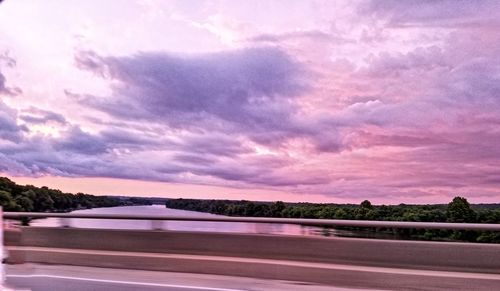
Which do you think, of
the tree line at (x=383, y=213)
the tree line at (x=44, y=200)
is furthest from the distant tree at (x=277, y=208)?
the tree line at (x=44, y=200)

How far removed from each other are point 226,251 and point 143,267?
5.62ft

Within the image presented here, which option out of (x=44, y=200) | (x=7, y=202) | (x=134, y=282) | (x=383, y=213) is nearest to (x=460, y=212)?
(x=383, y=213)

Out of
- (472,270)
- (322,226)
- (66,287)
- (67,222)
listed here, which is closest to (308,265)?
(322,226)

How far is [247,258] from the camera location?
44.4 feet

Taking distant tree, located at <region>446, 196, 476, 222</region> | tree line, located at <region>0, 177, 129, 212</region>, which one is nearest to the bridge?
tree line, located at <region>0, 177, 129, 212</region>

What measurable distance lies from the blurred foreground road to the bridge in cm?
2

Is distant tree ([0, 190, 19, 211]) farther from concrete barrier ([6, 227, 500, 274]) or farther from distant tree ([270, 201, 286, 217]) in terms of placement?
distant tree ([270, 201, 286, 217])

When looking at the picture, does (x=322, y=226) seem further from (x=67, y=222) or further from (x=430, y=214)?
(x=67, y=222)

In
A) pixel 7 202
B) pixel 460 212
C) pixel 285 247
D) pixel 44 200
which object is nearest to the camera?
pixel 285 247

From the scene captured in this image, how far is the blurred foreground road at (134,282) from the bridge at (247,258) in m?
0.02

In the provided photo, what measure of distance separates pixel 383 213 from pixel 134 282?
5.68 meters

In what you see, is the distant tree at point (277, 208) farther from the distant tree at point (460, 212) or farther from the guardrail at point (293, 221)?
the distant tree at point (460, 212)

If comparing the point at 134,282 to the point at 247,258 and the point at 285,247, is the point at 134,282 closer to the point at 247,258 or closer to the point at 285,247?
the point at 247,258

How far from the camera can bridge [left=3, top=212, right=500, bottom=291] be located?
37.2 ft
